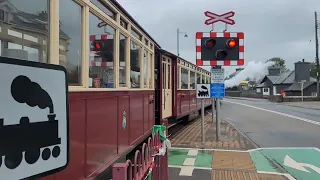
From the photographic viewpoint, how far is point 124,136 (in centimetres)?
470

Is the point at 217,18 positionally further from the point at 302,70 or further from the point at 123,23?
the point at 302,70

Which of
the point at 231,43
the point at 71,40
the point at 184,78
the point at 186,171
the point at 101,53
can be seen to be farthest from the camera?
the point at 184,78

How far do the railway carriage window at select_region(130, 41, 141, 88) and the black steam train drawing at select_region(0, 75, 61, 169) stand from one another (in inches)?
159

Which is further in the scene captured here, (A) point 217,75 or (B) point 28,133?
(A) point 217,75

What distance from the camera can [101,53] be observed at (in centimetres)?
388

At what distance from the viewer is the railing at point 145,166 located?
2.38 meters

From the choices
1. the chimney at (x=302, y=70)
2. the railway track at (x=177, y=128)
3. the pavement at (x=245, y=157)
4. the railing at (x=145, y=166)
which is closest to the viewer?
the railing at (x=145, y=166)

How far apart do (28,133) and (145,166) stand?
7.44 feet

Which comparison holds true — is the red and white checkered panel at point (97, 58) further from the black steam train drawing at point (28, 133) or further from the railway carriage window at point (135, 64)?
the black steam train drawing at point (28, 133)

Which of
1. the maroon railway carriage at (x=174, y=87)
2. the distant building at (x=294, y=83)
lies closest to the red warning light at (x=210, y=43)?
the maroon railway carriage at (x=174, y=87)

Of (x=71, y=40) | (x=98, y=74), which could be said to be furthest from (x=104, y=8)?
(x=71, y=40)

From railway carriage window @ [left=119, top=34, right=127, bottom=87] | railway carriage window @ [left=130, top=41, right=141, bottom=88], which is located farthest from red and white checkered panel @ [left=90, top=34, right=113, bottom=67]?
railway carriage window @ [left=130, top=41, right=141, bottom=88]

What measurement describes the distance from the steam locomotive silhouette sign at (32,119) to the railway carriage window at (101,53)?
225 cm

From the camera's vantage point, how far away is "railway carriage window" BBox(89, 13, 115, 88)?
11.7 feet
